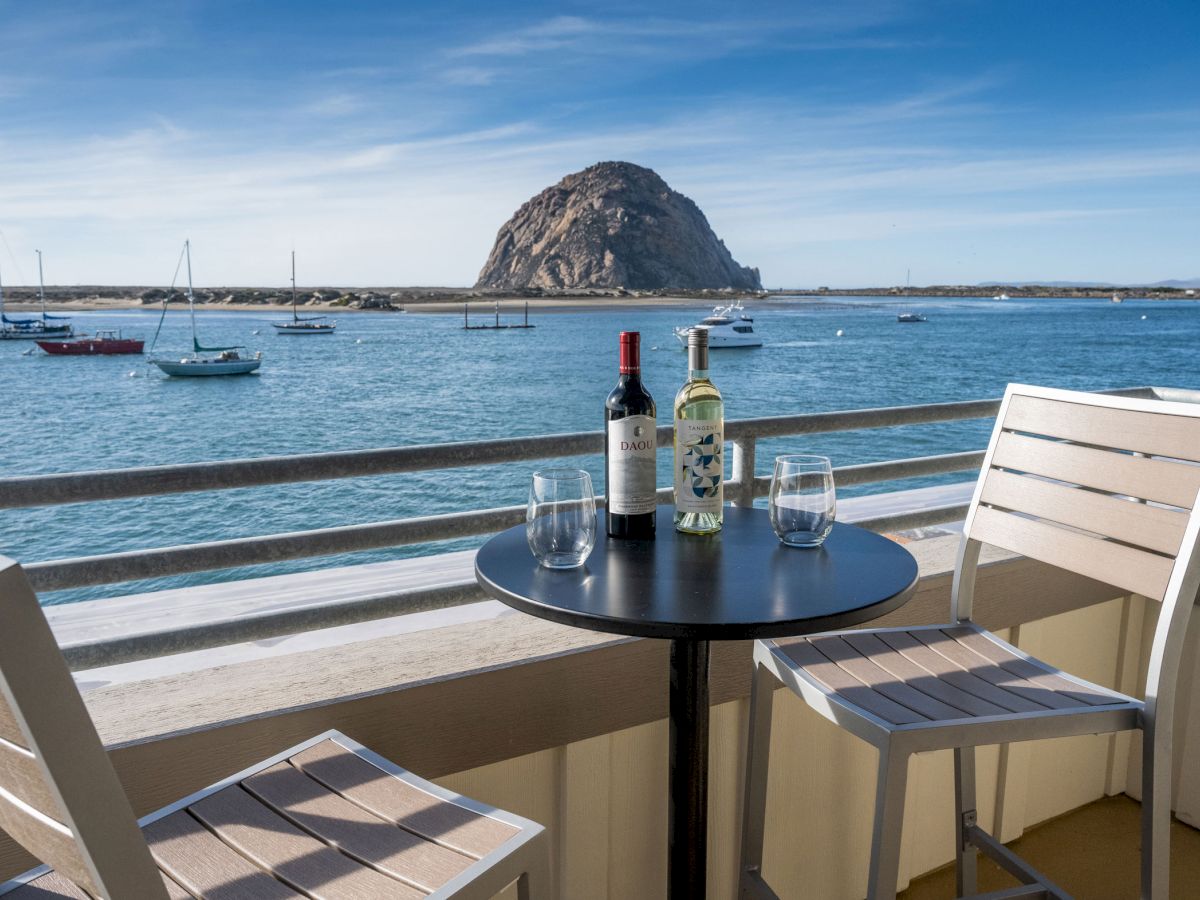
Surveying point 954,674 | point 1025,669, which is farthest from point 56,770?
point 1025,669

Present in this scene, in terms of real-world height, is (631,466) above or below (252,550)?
above

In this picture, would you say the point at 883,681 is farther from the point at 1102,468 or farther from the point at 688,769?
the point at 1102,468

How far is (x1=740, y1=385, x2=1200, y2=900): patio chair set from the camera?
120cm

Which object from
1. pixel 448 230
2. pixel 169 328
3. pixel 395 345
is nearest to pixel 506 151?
pixel 448 230

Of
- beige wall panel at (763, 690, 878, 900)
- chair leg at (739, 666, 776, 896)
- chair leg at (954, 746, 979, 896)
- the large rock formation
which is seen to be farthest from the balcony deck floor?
the large rock formation

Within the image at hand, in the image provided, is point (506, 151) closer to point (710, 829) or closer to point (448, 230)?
point (448, 230)

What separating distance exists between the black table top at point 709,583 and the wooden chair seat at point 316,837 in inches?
9.9

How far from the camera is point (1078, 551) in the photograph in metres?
1.41

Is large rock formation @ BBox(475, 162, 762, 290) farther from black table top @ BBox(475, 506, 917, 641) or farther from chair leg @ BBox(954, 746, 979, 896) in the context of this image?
black table top @ BBox(475, 506, 917, 641)

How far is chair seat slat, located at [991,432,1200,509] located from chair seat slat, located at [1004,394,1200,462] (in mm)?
18

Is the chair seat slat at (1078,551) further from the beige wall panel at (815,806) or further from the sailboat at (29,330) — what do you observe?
the sailboat at (29,330)

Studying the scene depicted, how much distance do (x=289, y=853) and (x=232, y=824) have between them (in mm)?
92

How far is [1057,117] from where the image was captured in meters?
75.4

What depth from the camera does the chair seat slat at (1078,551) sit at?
128cm
